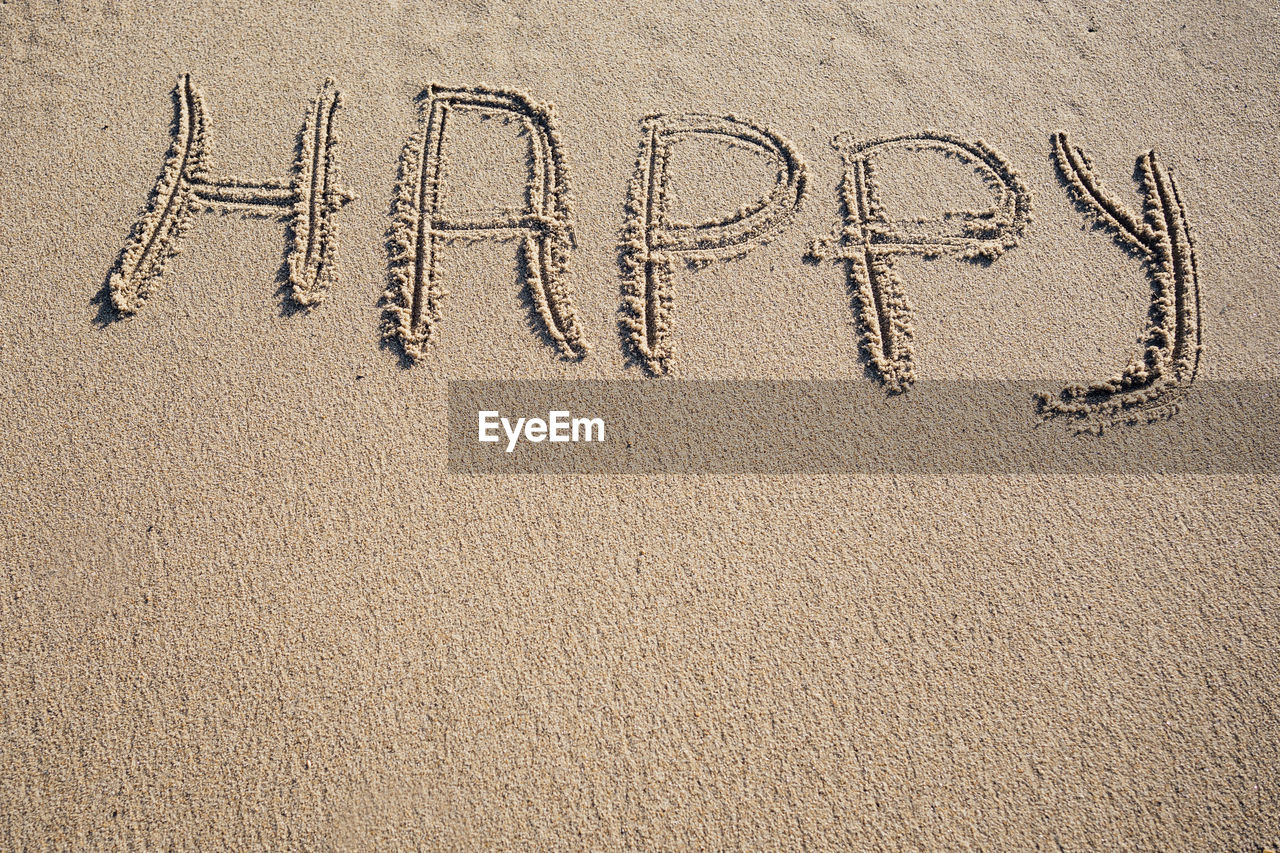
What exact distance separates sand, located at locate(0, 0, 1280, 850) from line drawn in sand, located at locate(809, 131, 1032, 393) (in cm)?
2

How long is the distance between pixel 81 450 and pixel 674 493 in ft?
5.69

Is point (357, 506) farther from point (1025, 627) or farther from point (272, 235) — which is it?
point (1025, 627)

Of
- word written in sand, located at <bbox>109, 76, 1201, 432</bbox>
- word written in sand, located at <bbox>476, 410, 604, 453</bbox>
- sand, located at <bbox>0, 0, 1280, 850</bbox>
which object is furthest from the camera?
word written in sand, located at <bbox>109, 76, 1201, 432</bbox>

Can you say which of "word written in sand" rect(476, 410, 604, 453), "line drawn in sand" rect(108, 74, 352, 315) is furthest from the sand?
"word written in sand" rect(476, 410, 604, 453)

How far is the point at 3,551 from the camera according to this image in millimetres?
2020

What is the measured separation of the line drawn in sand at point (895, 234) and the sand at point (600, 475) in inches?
0.9

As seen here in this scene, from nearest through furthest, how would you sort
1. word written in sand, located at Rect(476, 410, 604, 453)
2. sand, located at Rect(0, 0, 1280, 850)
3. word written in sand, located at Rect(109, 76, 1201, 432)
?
sand, located at Rect(0, 0, 1280, 850)
word written in sand, located at Rect(476, 410, 604, 453)
word written in sand, located at Rect(109, 76, 1201, 432)

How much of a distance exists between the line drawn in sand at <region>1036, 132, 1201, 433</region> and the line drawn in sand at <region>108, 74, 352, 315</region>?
2.40 m

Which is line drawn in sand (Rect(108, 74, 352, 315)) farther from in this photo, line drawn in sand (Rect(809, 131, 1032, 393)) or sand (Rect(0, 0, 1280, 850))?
line drawn in sand (Rect(809, 131, 1032, 393))

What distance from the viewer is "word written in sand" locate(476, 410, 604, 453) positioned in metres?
2.23

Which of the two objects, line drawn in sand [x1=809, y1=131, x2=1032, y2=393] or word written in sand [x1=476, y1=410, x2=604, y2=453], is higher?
line drawn in sand [x1=809, y1=131, x2=1032, y2=393]

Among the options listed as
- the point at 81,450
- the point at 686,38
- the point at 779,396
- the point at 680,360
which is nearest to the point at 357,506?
the point at 81,450

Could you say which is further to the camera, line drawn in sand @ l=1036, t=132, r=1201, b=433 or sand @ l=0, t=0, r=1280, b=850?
line drawn in sand @ l=1036, t=132, r=1201, b=433

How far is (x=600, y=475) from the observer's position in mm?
2186
